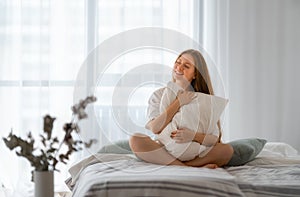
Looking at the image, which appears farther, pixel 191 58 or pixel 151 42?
pixel 151 42

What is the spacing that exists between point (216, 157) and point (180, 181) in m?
0.62

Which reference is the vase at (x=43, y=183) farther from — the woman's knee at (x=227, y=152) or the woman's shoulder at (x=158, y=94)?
the woman's knee at (x=227, y=152)

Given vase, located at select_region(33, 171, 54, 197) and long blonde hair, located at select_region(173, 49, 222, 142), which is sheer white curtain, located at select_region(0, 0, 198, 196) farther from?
vase, located at select_region(33, 171, 54, 197)

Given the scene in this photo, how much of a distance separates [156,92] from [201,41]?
1.64m

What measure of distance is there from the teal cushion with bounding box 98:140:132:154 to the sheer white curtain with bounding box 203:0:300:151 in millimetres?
1510

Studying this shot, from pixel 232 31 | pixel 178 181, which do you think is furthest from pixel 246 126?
pixel 178 181

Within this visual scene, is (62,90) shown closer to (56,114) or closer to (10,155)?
(56,114)

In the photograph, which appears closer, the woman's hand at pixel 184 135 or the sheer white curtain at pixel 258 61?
the woman's hand at pixel 184 135

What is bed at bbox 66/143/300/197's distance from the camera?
213 cm

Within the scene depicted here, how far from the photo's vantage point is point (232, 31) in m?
4.34

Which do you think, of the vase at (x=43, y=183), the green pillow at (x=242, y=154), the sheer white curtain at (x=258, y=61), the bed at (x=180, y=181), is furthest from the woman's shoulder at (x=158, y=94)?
the sheer white curtain at (x=258, y=61)

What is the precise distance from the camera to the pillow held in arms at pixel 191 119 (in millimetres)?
2676

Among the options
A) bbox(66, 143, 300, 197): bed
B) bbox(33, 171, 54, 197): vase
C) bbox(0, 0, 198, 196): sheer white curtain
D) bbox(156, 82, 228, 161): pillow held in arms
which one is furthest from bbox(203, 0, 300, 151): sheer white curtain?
bbox(33, 171, 54, 197): vase

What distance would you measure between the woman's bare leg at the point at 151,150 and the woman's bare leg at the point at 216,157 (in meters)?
0.08
